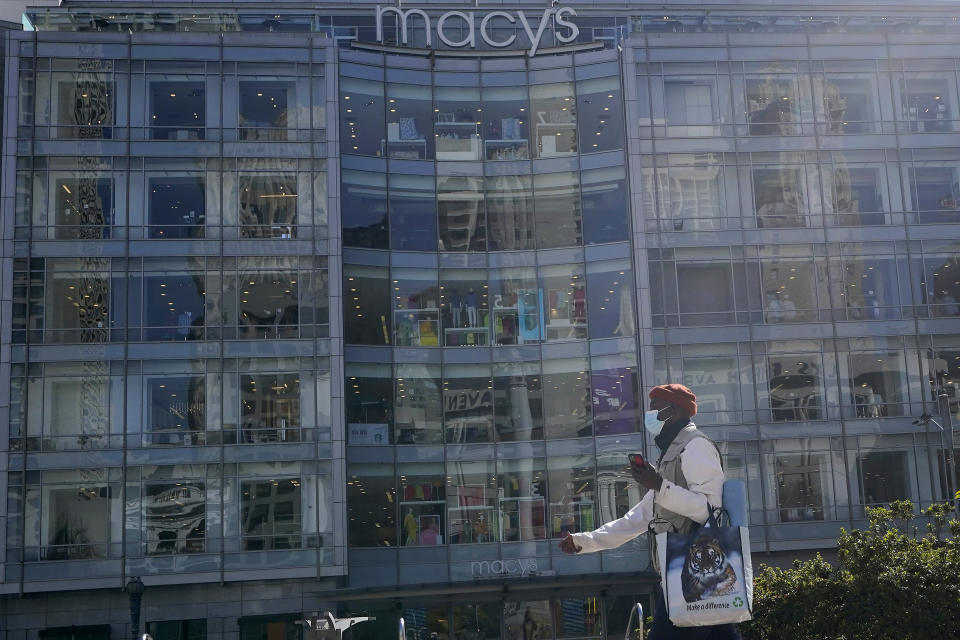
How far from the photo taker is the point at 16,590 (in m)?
37.7

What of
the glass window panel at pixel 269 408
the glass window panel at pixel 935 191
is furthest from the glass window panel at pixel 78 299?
the glass window panel at pixel 935 191

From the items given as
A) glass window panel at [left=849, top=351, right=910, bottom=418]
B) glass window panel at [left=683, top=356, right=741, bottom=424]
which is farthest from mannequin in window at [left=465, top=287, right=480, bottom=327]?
glass window panel at [left=849, top=351, right=910, bottom=418]

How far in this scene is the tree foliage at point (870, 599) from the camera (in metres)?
13.8

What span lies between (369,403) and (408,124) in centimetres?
1009

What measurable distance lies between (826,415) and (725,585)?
36.3 meters

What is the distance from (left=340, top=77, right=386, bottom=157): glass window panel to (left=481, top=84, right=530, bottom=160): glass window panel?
3.84 metres

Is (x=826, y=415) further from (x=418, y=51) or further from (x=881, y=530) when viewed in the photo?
(x=881, y=530)

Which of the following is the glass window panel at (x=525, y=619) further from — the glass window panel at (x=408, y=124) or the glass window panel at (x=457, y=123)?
the glass window panel at (x=408, y=124)

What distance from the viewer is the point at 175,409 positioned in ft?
129

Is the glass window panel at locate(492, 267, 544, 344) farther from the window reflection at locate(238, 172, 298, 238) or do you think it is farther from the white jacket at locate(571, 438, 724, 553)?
the white jacket at locate(571, 438, 724, 553)

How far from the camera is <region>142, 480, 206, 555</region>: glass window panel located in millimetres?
38500

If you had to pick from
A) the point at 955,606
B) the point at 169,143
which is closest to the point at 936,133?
the point at 169,143

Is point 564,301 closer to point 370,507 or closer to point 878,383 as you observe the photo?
point 370,507

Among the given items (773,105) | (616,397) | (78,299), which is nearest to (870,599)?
(616,397)
